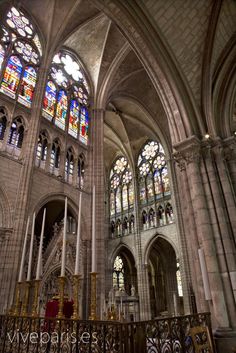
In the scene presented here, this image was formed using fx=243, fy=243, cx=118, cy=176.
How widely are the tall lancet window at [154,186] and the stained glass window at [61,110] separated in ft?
31.3

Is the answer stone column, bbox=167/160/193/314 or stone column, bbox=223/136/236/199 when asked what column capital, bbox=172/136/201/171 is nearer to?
stone column, bbox=223/136/236/199

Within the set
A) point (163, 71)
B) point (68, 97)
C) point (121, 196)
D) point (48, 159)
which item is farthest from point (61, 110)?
point (121, 196)

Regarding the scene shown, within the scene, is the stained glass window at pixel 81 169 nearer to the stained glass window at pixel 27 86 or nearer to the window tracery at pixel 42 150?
the window tracery at pixel 42 150

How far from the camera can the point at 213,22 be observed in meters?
7.87

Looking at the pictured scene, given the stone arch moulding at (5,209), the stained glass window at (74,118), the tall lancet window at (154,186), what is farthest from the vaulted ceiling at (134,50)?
the stone arch moulding at (5,209)

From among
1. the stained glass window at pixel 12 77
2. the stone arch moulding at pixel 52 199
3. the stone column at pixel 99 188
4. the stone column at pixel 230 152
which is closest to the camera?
the stone column at pixel 230 152

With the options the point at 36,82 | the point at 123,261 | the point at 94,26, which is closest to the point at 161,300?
the point at 123,261

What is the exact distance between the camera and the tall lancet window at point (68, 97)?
41.6ft

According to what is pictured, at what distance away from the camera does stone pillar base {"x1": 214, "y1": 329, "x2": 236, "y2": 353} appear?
14.6 feet

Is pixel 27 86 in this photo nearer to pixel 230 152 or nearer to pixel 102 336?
pixel 230 152

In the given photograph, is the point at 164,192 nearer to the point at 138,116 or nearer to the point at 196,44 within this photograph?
the point at 138,116

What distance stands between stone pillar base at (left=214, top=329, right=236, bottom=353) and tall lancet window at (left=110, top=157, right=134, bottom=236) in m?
15.5

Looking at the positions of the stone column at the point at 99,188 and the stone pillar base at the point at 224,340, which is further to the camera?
the stone column at the point at 99,188

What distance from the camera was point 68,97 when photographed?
544 inches
